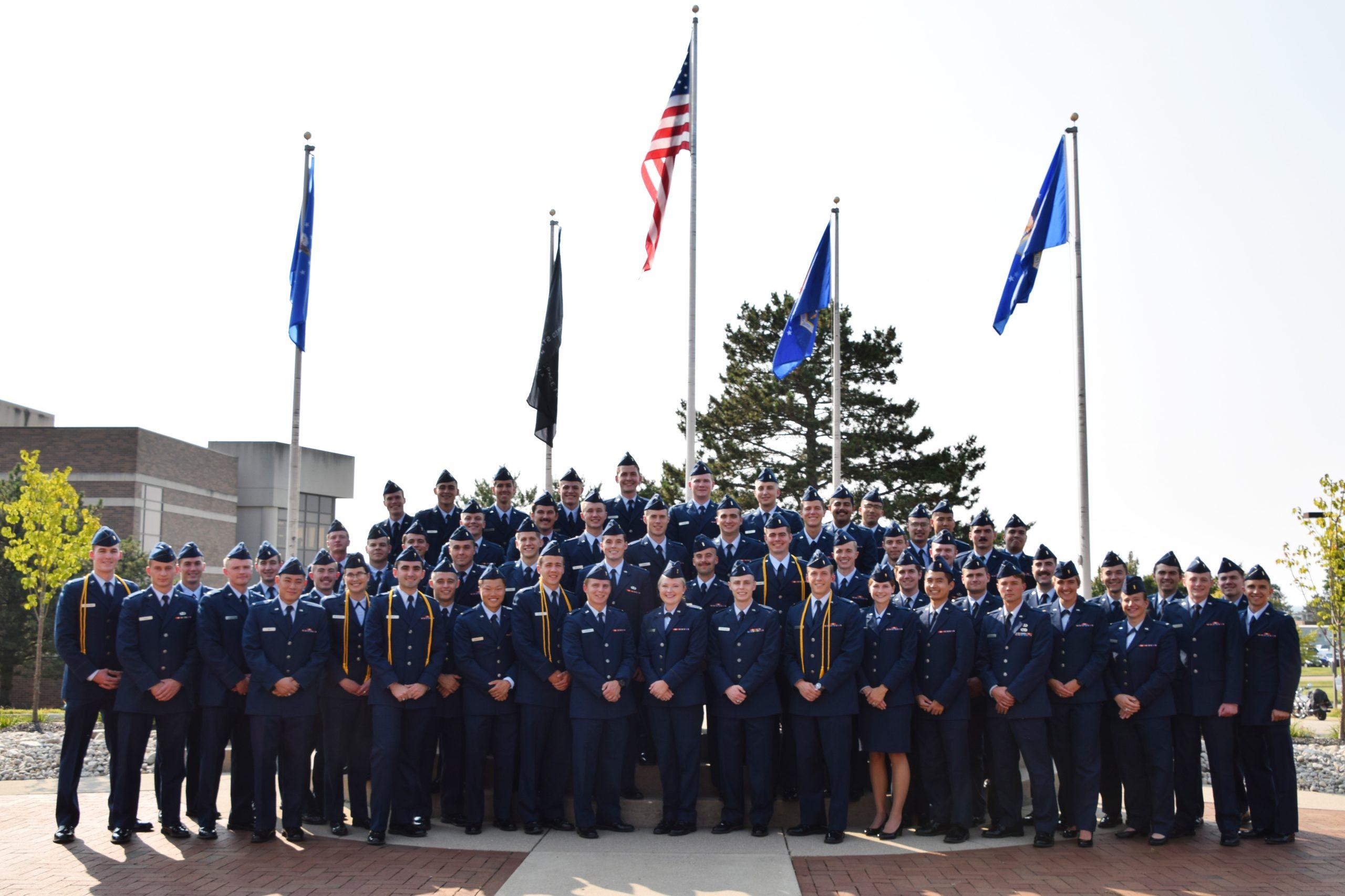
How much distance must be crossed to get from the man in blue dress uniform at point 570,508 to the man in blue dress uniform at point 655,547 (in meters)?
1.29

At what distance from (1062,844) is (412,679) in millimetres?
5088

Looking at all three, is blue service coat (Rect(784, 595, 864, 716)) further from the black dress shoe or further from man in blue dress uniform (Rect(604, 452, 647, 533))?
man in blue dress uniform (Rect(604, 452, 647, 533))

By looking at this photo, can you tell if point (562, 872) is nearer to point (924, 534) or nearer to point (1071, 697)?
point (1071, 697)

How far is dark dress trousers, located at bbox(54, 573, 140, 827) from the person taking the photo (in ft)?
27.0

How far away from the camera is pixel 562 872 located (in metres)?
7.27

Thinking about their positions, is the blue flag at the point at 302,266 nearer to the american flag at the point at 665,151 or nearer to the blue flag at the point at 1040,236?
the american flag at the point at 665,151

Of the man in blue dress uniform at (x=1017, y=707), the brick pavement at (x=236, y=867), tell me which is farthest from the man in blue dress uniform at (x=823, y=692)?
the brick pavement at (x=236, y=867)

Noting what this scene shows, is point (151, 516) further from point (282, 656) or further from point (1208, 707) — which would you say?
point (1208, 707)

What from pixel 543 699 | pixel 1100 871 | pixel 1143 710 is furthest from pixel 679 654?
pixel 1143 710

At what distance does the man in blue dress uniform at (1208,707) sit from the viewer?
8406mm

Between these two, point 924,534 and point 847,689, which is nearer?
point 847,689

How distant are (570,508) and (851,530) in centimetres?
284

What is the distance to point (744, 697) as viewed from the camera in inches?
326

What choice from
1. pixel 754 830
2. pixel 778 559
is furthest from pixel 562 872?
pixel 778 559
